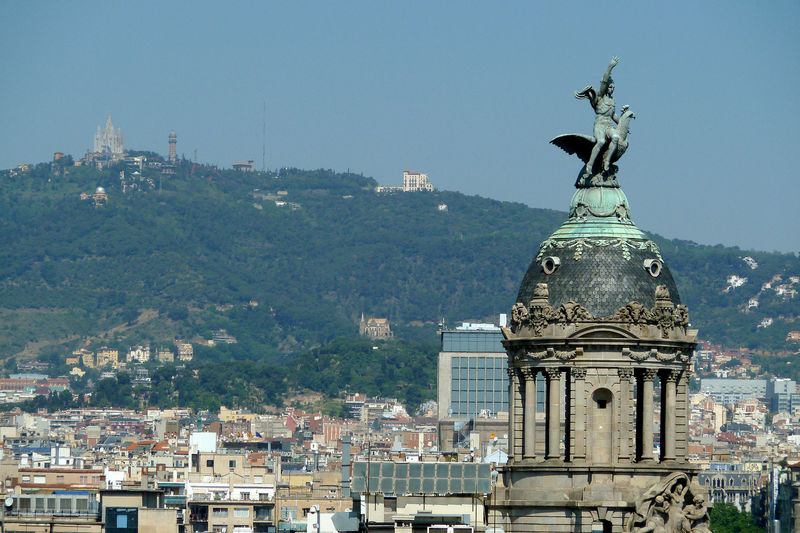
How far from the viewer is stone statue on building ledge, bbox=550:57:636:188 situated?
168ft

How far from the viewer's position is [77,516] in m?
90.4

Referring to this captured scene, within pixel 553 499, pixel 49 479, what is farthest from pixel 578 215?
pixel 49 479

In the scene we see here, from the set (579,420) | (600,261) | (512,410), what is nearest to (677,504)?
(579,420)

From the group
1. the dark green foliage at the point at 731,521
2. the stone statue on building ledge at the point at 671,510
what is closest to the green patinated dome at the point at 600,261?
the stone statue on building ledge at the point at 671,510

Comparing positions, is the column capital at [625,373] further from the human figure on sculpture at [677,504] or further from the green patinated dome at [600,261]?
the human figure on sculpture at [677,504]

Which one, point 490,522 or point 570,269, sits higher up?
point 570,269

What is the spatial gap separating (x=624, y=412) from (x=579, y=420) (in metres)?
0.64

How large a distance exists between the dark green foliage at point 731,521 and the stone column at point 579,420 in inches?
4170

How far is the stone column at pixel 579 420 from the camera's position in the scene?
164 ft

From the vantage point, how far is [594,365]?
5025 centimetres

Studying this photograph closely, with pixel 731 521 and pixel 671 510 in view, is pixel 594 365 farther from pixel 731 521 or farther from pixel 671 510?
pixel 731 521

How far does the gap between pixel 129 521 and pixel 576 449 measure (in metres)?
38.5

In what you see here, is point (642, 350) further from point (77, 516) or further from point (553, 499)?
point (77, 516)

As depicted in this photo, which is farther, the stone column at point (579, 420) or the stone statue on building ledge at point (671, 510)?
the stone column at point (579, 420)
